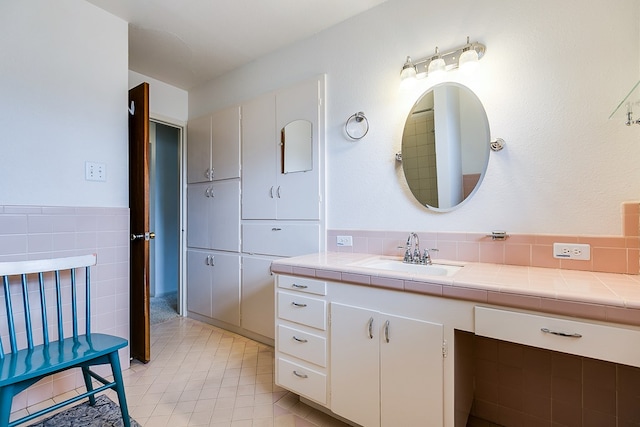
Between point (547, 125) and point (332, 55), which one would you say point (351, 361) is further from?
point (332, 55)

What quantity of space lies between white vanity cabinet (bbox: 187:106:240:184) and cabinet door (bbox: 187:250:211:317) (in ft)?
2.65

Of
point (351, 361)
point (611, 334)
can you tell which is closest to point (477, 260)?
point (611, 334)

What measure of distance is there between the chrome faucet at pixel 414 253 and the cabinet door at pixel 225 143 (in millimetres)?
1682

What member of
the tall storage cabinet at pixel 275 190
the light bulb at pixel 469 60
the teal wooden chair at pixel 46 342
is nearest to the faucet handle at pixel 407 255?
the tall storage cabinet at pixel 275 190

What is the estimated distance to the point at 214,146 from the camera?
2.92m

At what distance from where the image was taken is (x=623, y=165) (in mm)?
1281

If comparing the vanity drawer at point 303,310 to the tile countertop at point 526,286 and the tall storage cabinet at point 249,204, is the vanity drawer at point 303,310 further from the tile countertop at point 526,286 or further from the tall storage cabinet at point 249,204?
the tall storage cabinet at point 249,204

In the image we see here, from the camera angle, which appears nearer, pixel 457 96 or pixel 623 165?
pixel 623 165

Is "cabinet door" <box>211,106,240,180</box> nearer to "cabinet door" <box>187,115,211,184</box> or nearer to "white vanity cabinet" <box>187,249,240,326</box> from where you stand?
"cabinet door" <box>187,115,211,184</box>

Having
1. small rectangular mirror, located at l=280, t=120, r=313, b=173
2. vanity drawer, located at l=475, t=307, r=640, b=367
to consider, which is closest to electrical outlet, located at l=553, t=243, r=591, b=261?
vanity drawer, located at l=475, t=307, r=640, b=367

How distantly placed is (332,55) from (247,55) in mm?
876

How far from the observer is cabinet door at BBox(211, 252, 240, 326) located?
2.68m

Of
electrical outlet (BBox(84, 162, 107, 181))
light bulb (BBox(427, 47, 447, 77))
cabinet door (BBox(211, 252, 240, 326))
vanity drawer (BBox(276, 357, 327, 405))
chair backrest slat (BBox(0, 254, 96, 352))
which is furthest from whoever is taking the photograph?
cabinet door (BBox(211, 252, 240, 326))

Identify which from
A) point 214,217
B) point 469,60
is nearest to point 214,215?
point 214,217
